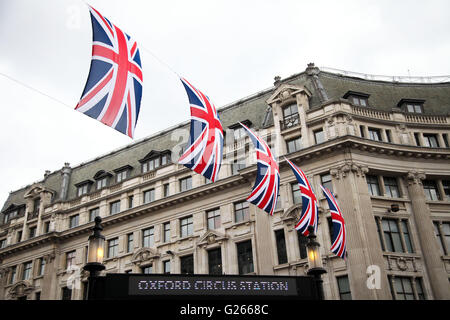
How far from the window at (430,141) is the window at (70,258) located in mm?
35874

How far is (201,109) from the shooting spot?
1719 cm

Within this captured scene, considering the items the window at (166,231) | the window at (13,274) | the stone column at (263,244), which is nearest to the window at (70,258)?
the window at (13,274)

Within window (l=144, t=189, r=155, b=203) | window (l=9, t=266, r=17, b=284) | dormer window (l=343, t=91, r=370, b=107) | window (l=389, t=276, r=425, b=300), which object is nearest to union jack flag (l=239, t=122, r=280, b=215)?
window (l=389, t=276, r=425, b=300)

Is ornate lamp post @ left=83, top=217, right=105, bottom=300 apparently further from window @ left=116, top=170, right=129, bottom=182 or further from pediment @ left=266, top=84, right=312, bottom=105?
window @ left=116, top=170, right=129, bottom=182

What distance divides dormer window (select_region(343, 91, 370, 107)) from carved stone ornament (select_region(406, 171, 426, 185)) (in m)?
7.72

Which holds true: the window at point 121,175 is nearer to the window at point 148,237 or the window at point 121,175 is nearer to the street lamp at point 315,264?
the window at point 148,237

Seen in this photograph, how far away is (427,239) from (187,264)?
1950cm

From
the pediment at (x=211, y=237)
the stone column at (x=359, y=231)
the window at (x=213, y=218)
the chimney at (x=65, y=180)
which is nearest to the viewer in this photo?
the stone column at (x=359, y=231)

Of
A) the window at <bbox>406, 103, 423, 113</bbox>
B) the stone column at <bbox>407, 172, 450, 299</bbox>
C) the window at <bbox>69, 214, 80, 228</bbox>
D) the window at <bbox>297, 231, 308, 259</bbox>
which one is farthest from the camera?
the window at <bbox>69, 214, 80, 228</bbox>

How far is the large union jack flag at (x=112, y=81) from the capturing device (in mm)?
12758

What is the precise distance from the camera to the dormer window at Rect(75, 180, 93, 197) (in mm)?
50625

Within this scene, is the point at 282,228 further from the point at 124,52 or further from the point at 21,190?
the point at 21,190

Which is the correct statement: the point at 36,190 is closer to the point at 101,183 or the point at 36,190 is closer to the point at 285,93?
the point at 101,183
